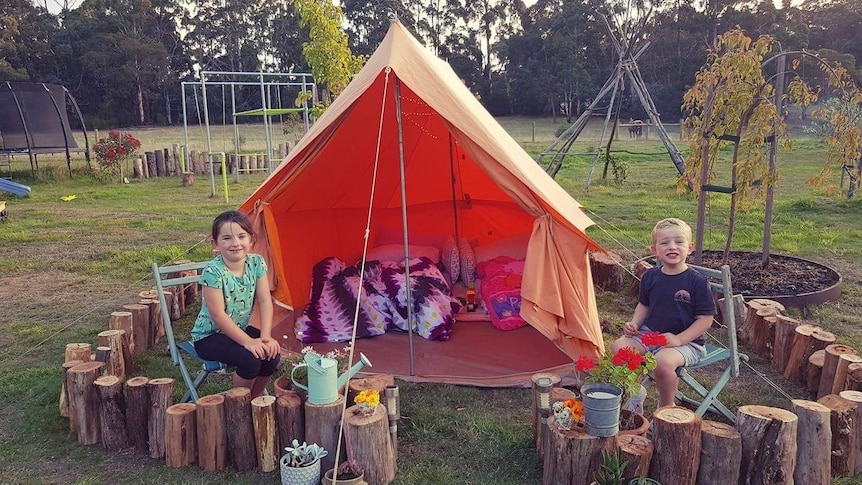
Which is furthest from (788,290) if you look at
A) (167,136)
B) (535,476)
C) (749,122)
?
(167,136)

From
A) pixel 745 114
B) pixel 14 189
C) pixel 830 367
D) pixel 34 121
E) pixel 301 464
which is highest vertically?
pixel 34 121

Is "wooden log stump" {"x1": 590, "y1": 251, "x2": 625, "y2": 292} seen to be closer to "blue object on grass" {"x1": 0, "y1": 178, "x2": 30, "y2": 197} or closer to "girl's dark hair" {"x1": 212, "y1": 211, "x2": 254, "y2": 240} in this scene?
"girl's dark hair" {"x1": 212, "y1": 211, "x2": 254, "y2": 240}

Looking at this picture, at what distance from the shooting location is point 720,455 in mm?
2336

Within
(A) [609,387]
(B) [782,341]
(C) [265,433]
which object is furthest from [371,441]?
(B) [782,341]

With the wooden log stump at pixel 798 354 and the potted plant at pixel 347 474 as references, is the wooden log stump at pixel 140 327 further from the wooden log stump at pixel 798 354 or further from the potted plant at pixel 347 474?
the wooden log stump at pixel 798 354

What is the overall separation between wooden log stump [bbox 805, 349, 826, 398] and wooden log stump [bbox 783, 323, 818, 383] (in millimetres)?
88

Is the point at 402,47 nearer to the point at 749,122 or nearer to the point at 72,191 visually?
the point at 749,122

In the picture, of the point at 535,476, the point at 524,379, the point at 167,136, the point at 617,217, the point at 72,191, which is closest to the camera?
the point at 535,476

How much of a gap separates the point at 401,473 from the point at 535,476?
0.55 m

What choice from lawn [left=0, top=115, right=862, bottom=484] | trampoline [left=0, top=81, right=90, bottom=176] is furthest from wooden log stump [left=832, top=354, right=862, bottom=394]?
trampoline [left=0, top=81, right=90, bottom=176]

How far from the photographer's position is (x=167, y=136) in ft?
77.6

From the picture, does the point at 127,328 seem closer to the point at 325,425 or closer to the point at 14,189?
the point at 325,425

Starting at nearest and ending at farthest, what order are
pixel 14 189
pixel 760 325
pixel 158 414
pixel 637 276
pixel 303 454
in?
pixel 303 454
pixel 158 414
pixel 760 325
pixel 637 276
pixel 14 189

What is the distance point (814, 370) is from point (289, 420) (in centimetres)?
262
